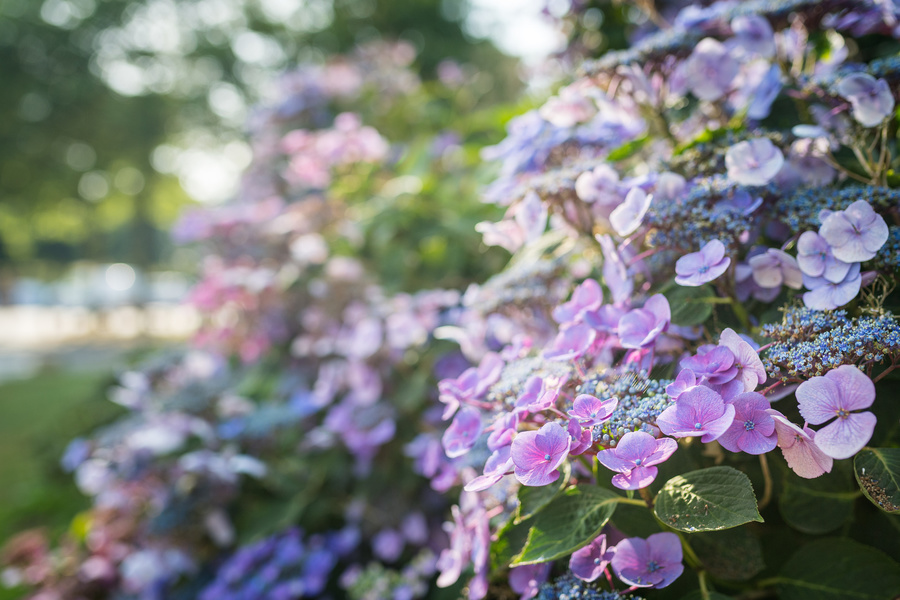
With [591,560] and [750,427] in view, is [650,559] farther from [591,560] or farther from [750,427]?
[750,427]

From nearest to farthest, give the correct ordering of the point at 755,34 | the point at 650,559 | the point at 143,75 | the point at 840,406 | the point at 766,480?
the point at 840,406, the point at 650,559, the point at 766,480, the point at 755,34, the point at 143,75

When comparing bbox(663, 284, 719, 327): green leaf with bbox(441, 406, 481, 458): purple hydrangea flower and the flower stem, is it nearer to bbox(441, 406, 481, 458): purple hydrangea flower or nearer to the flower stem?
the flower stem

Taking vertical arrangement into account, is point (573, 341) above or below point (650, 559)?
above

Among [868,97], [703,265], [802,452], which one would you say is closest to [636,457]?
Result: [802,452]

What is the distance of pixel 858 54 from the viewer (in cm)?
137

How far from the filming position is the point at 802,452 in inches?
25.1

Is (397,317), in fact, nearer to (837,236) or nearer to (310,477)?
(310,477)

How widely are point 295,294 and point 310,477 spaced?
2.86ft

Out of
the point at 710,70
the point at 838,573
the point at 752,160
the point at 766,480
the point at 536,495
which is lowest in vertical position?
the point at 838,573

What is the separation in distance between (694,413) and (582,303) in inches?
12.5

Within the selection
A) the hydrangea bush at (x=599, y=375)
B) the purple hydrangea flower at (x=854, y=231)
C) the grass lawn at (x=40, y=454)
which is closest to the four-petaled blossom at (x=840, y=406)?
the hydrangea bush at (x=599, y=375)

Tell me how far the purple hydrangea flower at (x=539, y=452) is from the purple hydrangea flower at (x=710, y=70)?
29.8 inches

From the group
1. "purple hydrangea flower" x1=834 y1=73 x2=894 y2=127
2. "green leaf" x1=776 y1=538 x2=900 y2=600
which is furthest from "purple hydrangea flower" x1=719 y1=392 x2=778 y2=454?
"purple hydrangea flower" x1=834 y1=73 x2=894 y2=127

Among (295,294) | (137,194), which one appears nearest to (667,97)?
(295,294)
